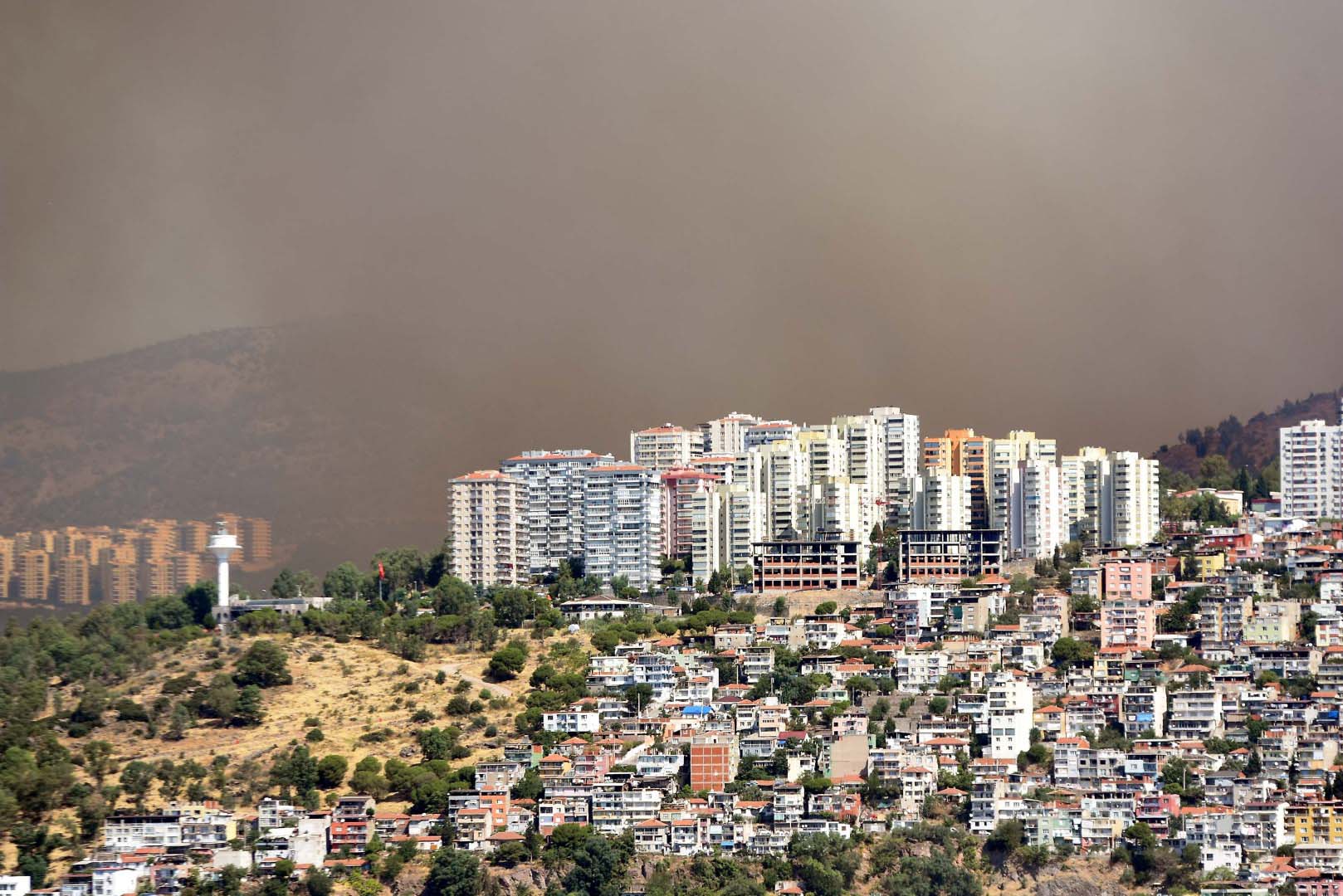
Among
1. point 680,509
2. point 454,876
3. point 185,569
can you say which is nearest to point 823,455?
point 680,509

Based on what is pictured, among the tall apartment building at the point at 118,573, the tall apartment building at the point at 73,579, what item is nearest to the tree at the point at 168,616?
the tall apartment building at the point at 118,573

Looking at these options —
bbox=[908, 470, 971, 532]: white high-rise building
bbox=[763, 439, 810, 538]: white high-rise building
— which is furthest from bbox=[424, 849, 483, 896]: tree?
bbox=[908, 470, 971, 532]: white high-rise building

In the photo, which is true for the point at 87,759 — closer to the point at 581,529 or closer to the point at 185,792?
the point at 185,792

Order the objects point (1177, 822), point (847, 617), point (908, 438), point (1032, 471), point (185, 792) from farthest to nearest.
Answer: point (908, 438) → point (1032, 471) → point (847, 617) → point (185, 792) → point (1177, 822)

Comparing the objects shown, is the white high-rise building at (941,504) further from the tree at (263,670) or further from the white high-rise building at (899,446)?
the tree at (263,670)

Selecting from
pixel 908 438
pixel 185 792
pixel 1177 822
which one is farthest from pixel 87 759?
pixel 908 438

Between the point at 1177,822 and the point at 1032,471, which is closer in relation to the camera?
the point at 1177,822

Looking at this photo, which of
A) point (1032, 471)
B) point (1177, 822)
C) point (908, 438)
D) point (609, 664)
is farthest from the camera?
point (908, 438)
